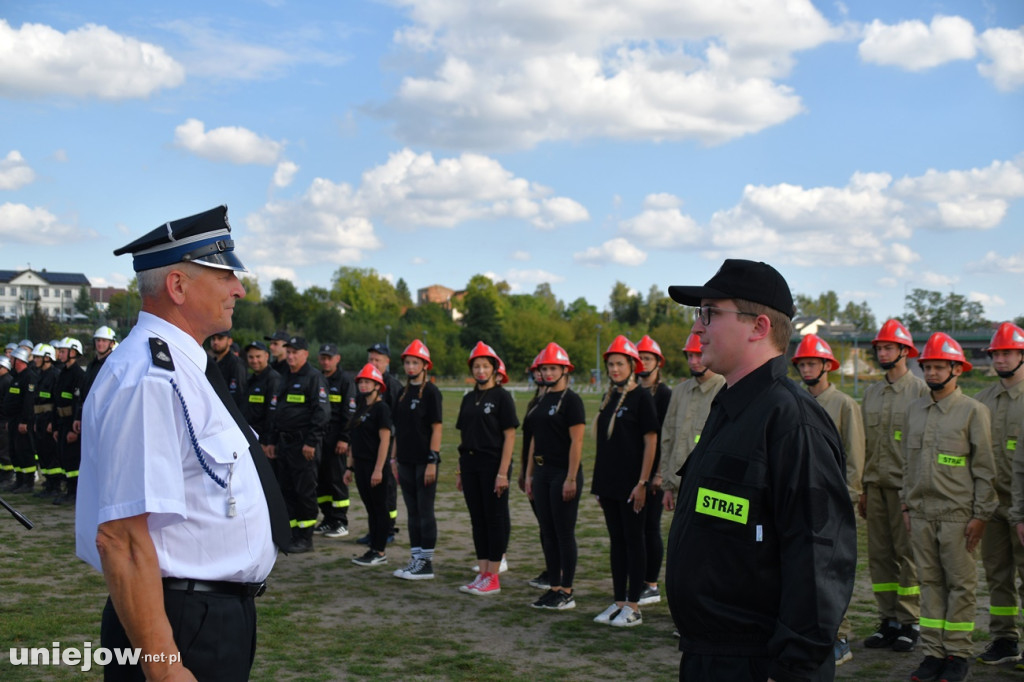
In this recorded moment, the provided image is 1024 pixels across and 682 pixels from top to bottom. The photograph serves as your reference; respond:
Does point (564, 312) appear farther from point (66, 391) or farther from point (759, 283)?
point (759, 283)

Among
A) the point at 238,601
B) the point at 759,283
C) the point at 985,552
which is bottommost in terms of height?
the point at 985,552

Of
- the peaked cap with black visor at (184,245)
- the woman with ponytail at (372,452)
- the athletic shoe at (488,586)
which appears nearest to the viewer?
the peaked cap with black visor at (184,245)

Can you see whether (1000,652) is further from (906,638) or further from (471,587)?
(471,587)

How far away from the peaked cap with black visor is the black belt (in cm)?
101

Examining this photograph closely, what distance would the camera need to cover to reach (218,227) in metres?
2.96

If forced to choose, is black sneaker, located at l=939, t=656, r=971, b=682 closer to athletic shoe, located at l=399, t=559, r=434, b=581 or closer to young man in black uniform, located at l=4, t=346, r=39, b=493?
athletic shoe, located at l=399, t=559, r=434, b=581

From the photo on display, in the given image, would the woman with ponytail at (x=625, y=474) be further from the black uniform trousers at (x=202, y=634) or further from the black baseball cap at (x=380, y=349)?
the black uniform trousers at (x=202, y=634)

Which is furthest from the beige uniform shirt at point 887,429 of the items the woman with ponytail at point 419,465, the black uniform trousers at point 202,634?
the black uniform trousers at point 202,634

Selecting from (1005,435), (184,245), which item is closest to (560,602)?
(1005,435)

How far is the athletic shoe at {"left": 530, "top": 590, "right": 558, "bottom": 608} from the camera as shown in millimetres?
8062

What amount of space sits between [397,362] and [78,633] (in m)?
75.8

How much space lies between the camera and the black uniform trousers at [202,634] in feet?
8.67

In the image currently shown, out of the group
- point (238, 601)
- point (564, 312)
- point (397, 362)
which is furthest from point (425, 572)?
point (564, 312)

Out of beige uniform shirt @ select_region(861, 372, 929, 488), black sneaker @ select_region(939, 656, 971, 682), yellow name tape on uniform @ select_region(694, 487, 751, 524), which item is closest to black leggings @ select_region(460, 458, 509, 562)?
beige uniform shirt @ select_region(861, 372, 929, 488)
